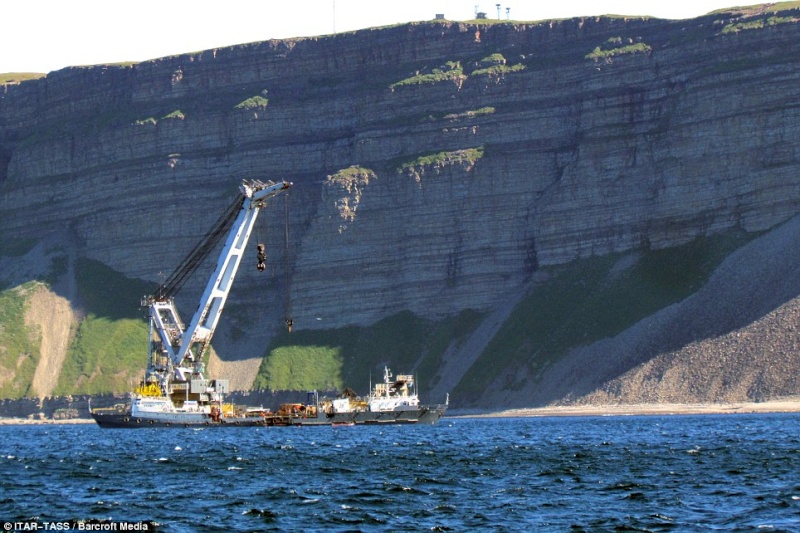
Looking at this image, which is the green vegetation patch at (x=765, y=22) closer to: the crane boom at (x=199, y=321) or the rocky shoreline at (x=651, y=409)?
the rocky shoreline at (x=651, y=409)

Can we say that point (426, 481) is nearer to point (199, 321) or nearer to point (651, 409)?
point (199, 321)

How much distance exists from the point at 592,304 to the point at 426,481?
380 ft

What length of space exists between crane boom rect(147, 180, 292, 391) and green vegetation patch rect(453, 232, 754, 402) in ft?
137

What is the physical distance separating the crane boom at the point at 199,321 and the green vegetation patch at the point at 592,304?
137 feet

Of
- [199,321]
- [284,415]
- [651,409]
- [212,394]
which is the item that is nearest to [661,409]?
[651,409]

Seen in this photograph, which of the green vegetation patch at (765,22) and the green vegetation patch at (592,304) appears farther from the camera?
the green vegetation patch at (765,22)

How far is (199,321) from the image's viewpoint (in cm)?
15062

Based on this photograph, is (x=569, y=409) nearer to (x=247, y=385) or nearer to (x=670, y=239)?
(x=670, y=239)

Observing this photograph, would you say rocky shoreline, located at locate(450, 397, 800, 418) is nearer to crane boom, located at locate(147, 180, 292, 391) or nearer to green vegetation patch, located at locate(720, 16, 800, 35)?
crane boom, located at locate(147, 180, 292, 391)

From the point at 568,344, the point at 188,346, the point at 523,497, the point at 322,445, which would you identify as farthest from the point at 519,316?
the point at 523,497

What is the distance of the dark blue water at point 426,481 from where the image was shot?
56.7 metres

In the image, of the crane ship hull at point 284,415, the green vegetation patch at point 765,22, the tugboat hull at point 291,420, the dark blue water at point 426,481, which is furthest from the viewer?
the green vegetation patch at point 765,22

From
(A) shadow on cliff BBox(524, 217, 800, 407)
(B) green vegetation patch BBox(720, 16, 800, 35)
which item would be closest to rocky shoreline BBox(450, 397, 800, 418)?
(A) shadow on cliff BBox(524, 217, 800, 407)

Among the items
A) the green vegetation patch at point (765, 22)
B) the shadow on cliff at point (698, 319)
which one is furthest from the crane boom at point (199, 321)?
the green vegetation patch at point (765, 22)
